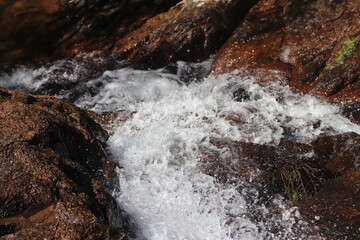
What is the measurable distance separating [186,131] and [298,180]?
1.57 metres

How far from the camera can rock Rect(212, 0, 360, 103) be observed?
16.4ft

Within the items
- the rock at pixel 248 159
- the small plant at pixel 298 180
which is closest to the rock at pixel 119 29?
the rock at pixel 248 159

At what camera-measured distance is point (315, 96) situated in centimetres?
494

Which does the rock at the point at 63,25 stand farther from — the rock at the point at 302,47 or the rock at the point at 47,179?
the rock at the point at 47,179

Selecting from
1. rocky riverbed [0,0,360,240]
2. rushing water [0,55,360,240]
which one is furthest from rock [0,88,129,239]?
rushing water [0,55,360,240]

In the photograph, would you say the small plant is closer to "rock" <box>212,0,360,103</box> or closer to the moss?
"rock" <box>212,0,360,103</box>

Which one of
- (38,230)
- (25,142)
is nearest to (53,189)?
(38,230)

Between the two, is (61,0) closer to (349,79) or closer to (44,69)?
(44,69)

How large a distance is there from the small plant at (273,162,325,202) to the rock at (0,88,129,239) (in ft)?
5.68

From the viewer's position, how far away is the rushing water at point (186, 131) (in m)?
3.13

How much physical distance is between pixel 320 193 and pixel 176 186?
56.9 inches

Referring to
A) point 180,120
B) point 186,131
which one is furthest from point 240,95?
point 186,131

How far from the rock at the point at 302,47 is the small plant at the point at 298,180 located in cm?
177

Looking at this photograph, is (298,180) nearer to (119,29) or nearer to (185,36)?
(185,36)
